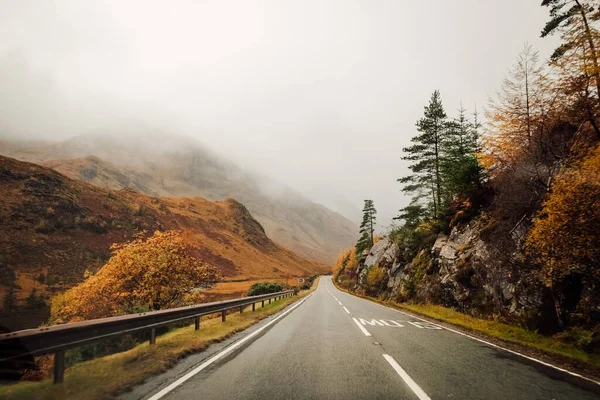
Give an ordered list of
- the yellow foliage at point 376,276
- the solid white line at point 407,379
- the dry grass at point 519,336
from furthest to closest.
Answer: the yellow foliage at point 376,276, the dry grass at point 519,336, the solid white line at point 407,379

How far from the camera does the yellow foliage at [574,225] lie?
26.7ft

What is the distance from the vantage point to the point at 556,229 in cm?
859

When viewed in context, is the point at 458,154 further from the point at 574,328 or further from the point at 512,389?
the point at 512,389

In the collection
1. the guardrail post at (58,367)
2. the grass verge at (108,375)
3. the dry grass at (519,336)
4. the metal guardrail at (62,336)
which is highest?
the metal guardrail at (62,336)

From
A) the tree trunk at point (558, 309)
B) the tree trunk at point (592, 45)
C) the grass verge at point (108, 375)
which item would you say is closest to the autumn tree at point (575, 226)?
the tree trunk at point (558, 309)

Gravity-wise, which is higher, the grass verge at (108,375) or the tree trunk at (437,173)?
the tree trunk at (437,173)

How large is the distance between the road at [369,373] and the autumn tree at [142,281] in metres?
15.7

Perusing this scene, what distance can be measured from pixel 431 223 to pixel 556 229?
1848cm

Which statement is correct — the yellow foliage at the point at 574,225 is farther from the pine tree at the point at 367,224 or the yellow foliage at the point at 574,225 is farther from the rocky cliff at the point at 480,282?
the pine tree at the point at 367,224

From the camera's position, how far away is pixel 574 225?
27.4 feet

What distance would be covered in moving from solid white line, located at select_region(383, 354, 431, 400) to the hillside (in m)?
58.1

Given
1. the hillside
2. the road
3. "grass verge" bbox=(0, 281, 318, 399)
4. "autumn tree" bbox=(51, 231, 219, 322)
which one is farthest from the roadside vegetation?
the hillside

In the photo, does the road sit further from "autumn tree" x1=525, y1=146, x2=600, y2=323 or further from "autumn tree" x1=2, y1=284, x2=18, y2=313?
"autumn tree" x1=2, y1=284, x2=18, y2=313

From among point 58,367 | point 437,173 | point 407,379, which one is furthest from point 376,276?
point 58,367
